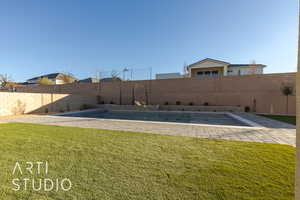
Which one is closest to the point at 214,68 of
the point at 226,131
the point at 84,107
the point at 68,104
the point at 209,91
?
the point at 209,91

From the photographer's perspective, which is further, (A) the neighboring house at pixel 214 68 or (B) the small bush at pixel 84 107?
(A) the neighboring house at pixel 214 68

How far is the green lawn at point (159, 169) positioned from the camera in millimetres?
1781

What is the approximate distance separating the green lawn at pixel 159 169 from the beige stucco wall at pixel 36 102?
949cm

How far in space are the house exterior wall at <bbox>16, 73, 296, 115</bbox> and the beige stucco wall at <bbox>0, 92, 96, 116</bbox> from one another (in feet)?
8.82

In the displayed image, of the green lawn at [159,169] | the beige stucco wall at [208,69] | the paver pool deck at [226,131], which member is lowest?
the paver pool deck at [226,131]

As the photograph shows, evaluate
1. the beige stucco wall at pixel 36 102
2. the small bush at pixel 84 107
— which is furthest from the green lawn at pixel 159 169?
the small bush at pixel 84 107

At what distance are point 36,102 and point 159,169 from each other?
14213 millimetres

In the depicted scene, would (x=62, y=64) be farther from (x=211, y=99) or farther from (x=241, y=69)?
(x=241, y=69)

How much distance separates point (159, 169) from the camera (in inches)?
94.5

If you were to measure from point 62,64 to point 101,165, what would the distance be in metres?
35.4

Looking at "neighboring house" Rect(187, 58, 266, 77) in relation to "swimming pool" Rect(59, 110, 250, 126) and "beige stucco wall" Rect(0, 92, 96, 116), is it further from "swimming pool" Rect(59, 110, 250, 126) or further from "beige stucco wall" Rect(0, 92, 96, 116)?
"beige stucco wall" Rect(0, 92, 96, 116)

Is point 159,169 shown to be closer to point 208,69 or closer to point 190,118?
point 190,118

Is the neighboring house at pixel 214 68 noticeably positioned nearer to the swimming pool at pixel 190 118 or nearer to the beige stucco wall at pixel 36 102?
the swimming pool at pixel 190 118

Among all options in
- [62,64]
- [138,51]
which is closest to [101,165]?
[138,51]
